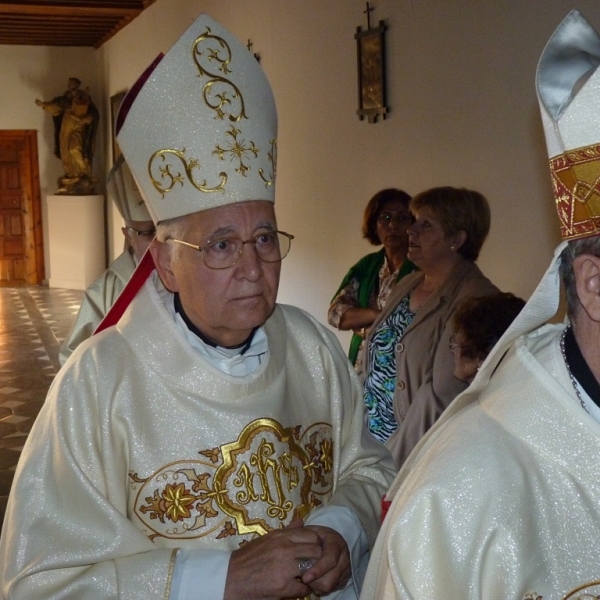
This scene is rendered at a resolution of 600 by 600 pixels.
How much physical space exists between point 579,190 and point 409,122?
13.6ft

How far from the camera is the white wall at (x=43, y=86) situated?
14633mm

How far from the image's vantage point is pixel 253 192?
2.10 m

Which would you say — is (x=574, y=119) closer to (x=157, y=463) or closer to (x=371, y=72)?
(x=157, y=463)

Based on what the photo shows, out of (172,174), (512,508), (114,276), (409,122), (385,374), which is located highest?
(409,122)

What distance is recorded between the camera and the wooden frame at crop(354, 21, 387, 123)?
5516mm

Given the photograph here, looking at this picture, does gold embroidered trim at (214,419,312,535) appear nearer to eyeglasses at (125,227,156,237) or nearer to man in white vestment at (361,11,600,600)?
man in white vestment at (361,11,600,600)

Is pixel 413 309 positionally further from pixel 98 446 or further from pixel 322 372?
pixel 98 446

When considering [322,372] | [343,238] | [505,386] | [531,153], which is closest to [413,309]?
[531,153]

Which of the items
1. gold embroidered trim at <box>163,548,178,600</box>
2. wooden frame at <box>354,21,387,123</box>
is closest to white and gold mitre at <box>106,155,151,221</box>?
gold embroidered trim at <box>163,548,178,600</box>

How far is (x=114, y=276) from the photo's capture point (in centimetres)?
378

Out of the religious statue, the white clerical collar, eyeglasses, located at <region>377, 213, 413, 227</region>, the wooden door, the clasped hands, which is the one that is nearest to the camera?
the clasped hands

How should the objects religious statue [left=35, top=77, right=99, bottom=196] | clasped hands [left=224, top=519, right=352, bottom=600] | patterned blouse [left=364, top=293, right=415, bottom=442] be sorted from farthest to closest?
religious statue [left=35, top=77, right=99, bottom=196] < patterned blouse [left=364, top=293, right=415, bottom=442] < clasped hands [left=224, top=519, right=352, bottom=600]

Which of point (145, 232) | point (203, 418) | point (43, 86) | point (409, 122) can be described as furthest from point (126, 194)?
point (43, 86)

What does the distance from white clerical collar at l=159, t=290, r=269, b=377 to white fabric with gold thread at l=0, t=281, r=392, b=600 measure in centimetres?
3
